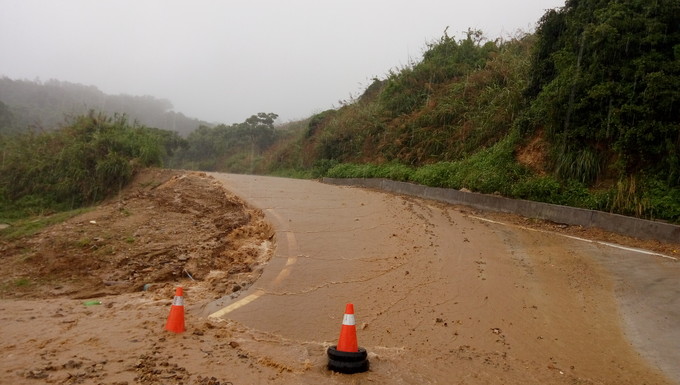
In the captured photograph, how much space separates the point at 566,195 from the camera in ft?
40.0

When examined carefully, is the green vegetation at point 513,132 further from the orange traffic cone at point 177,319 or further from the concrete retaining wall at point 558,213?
the orange traffic cone at point 177,319

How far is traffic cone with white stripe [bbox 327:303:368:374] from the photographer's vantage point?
3809mm

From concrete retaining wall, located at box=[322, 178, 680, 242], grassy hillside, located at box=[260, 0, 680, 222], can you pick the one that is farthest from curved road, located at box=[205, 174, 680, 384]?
grassy hillside, located at box=[260, 0, 680, 222]

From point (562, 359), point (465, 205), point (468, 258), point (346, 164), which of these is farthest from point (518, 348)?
point (346, 164)

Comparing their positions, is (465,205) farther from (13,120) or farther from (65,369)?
(13,120)

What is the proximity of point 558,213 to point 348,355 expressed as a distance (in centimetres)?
959

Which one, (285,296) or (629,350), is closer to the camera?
(629,350)

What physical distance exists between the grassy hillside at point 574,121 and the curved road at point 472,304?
2962mm

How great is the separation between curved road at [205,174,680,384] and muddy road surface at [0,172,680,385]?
2 cm

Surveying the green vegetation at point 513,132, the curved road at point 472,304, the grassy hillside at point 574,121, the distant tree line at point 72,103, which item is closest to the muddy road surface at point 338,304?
the curved road at point 472,304

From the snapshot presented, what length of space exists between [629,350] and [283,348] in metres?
3.32

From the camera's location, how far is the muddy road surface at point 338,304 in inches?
158

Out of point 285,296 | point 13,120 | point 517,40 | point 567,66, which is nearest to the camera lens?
point 285,296

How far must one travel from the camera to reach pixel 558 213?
11828 mm
